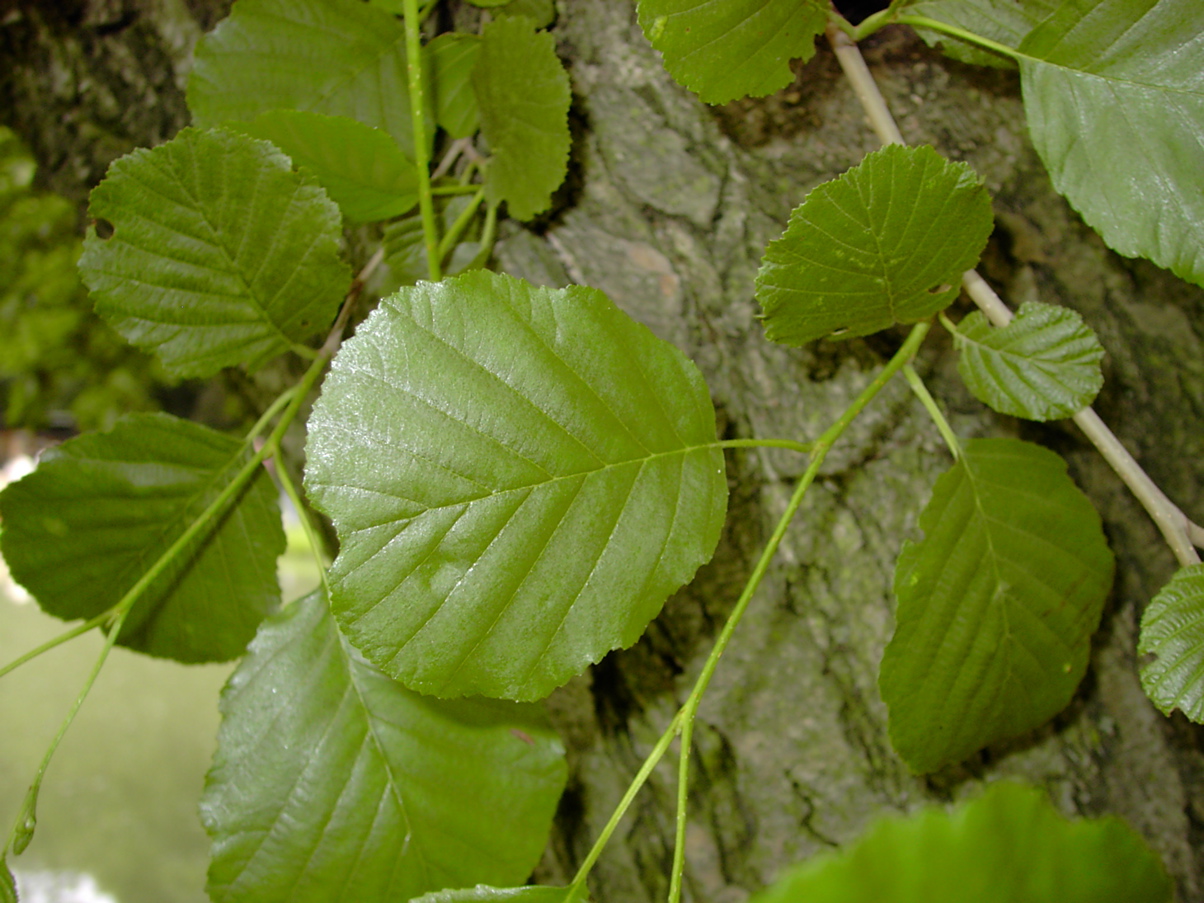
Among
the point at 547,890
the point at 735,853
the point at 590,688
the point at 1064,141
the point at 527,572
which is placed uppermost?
the point at 1064,141

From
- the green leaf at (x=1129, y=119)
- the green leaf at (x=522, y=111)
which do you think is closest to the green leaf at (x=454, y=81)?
the green leaf at (x=522, y=111)

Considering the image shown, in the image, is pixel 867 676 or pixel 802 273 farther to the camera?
pixel 867 676

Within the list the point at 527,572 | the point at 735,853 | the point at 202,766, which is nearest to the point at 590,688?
the point at 735,853

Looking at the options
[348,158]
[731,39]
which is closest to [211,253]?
[348,158]

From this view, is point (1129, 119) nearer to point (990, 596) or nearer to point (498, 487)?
point (990, 596)

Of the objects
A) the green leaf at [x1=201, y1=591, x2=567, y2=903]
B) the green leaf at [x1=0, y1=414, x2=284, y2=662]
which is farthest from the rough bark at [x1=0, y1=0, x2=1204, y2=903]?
the green leaf at [x1=0, y1=414, x2=284, y2=662]

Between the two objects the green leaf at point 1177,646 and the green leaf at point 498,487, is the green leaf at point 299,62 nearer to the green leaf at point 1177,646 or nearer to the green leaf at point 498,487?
the green leaf at point 498,487

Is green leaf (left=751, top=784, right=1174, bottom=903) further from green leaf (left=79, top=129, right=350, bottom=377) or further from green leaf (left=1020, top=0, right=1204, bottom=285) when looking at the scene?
green leaf (left=79, top=129, right=350, bottom=377)

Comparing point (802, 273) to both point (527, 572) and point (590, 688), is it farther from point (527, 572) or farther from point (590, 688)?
point (590, 688)
